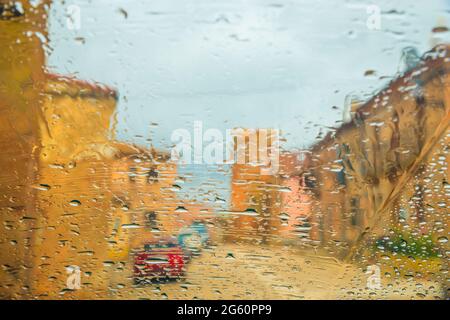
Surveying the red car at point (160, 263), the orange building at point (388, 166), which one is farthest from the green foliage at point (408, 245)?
the red car at point (160, 263)

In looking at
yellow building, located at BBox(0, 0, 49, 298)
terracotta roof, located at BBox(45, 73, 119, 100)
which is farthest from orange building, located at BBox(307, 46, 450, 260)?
yellow building, located at BBox(0, 0, 49, 298)

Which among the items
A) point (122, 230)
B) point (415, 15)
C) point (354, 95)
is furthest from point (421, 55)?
point (122, 230)

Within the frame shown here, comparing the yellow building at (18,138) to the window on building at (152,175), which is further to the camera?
the window on building at (152,175)

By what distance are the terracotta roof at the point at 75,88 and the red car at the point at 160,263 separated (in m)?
0.90

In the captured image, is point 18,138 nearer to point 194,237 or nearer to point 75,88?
point 75,88

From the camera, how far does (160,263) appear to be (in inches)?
117

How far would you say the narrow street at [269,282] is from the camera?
2951mm

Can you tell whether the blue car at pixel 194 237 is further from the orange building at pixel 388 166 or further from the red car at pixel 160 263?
the orange building at pixel 388 166

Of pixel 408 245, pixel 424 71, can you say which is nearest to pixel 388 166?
pixel 408 245

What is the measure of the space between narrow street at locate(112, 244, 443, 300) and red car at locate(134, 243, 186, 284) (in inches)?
1.9

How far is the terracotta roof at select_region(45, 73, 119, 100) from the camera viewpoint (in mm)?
2911

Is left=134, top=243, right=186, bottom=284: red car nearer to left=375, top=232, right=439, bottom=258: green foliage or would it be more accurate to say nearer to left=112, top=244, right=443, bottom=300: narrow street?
left=112, top=244, right=443, bottom=300: narrow street

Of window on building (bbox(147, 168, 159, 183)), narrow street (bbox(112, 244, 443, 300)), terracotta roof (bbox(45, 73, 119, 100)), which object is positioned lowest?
narrow street (bbox(112, 244, 443, 300))
